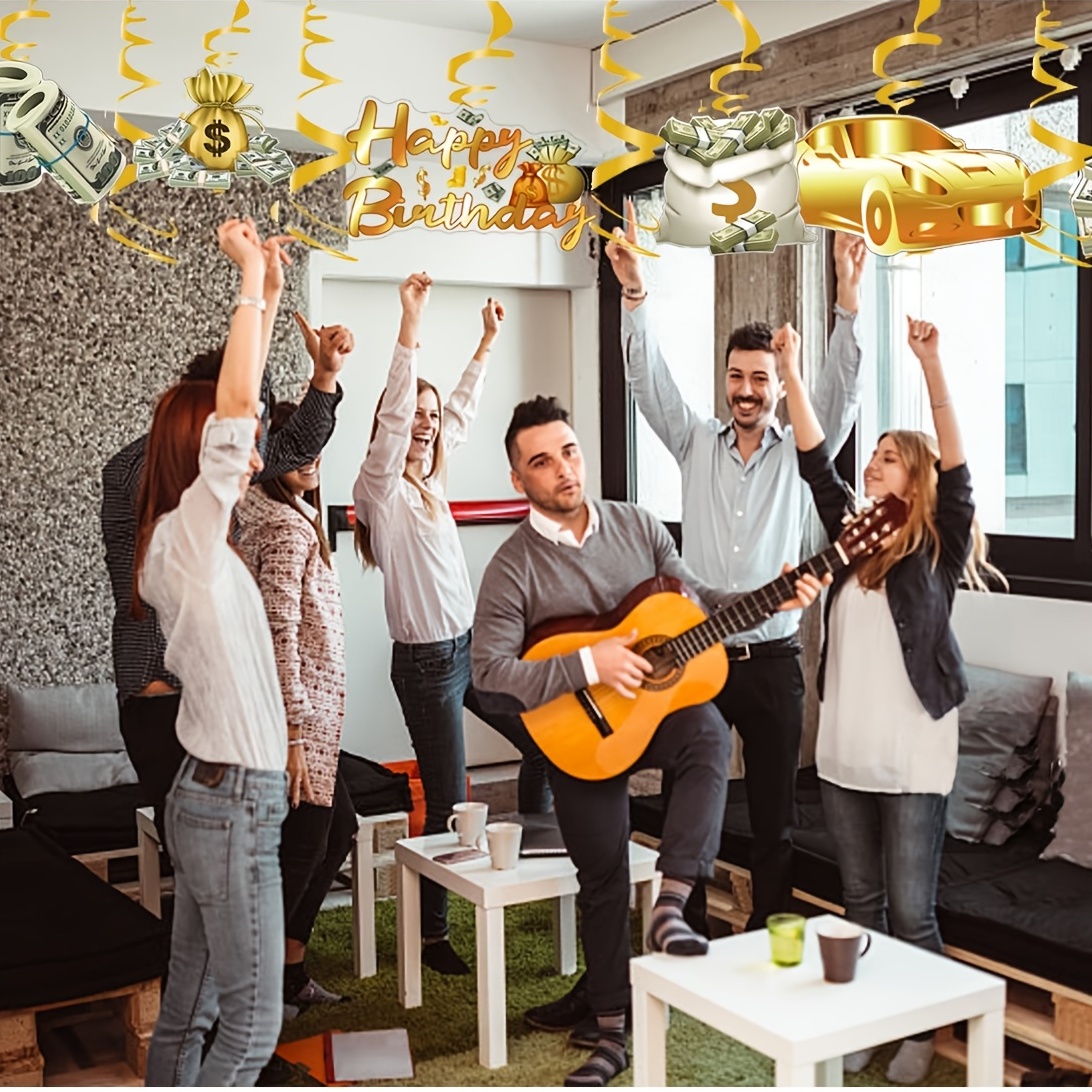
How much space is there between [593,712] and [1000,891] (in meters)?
1.09

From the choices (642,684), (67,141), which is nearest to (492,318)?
(642,684)

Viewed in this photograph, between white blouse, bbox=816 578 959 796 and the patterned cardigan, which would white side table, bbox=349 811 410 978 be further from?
white blouse, bbox=816 578 959 796

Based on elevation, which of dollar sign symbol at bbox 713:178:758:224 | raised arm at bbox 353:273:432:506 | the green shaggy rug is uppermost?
dollar sign symbol at bbox 713:178:758:224

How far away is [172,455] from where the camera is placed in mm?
2639

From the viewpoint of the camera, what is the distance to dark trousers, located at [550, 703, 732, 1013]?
3.30 meters

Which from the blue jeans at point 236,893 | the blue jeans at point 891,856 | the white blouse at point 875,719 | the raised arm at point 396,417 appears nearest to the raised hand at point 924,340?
the white blouse at point 875,719

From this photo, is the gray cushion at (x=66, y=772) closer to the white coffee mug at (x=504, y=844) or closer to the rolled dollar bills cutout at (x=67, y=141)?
the white coffee mug at (x=504, y=844)

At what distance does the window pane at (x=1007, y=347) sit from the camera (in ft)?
13.5


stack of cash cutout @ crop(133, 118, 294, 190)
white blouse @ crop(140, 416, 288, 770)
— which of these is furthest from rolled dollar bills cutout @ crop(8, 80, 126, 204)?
white blouse @ crop(140, 416, 288, 770)

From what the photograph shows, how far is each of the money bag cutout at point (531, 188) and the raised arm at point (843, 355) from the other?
0.71 metres

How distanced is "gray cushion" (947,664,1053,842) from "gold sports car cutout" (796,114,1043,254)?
1.45 meters

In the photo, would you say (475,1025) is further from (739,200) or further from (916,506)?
(739,200)

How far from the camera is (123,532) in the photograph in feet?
10.6

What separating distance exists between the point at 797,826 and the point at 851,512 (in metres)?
0.95
